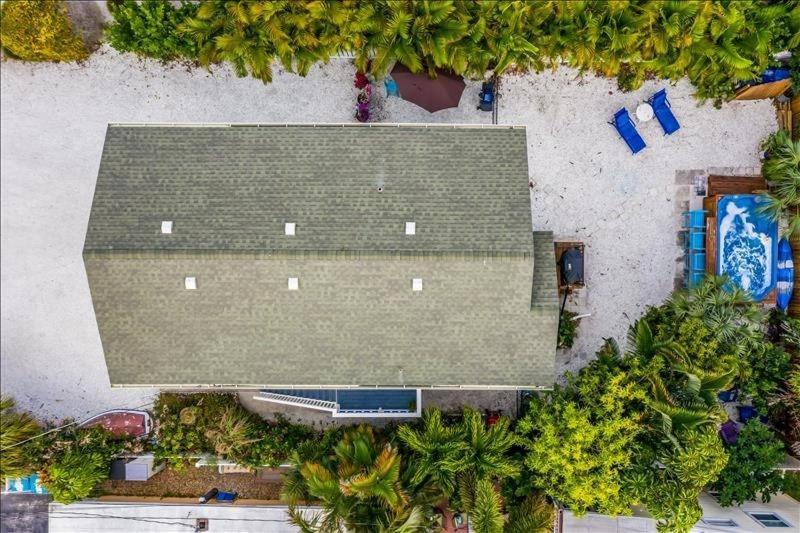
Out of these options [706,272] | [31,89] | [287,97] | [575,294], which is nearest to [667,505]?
[575,294]

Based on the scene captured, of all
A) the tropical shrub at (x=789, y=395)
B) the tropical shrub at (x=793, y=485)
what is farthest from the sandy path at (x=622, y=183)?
the tropical shrub at (x=793, y=485)

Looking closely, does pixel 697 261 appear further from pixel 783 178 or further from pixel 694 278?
pixel 783 178

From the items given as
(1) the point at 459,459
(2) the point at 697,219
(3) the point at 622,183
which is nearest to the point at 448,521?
(1) the point at 459,459

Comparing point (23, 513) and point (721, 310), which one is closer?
point (721, 310)

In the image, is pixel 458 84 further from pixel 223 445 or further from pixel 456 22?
pixel 223 445

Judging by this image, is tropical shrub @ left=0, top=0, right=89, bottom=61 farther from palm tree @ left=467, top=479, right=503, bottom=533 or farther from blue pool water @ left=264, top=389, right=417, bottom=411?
palm tree @ left=467, top=479, right=503, bottom=533

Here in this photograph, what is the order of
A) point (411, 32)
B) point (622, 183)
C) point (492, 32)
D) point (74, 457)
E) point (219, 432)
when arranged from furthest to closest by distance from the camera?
1. point (622, 183)
2. point (219, 432)
3. point (74, 457)
4. point (492, 32)
5. point (411, 32)

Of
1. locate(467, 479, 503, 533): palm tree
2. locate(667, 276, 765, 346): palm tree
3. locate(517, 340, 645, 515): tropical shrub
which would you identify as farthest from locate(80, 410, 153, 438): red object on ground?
locate(667, 276, 765, 346): palm tree
